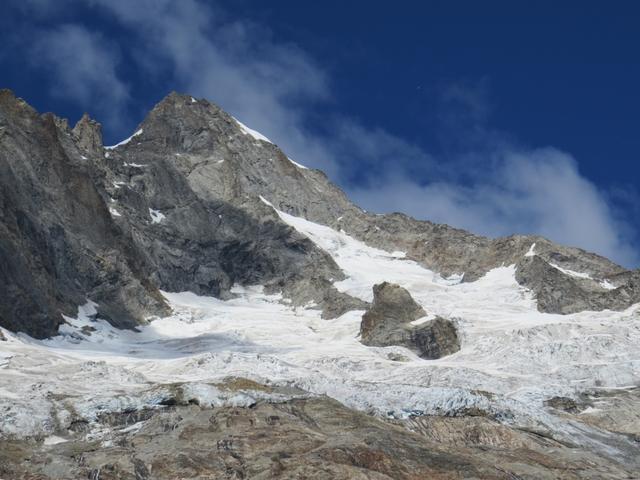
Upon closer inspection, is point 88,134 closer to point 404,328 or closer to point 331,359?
point 404,328

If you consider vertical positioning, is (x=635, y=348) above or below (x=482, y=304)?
below

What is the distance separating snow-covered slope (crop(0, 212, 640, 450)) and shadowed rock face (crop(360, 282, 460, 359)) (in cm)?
223

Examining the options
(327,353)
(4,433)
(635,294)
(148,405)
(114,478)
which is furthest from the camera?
(635,294)

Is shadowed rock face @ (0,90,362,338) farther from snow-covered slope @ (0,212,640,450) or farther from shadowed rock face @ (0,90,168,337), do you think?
snow-covered slope @ (0,212,640,450)

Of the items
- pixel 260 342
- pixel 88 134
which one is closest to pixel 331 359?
pixel 260 342

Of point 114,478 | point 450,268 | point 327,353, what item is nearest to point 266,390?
point 114,478

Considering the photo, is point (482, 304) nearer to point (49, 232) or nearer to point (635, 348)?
point (635, 348)

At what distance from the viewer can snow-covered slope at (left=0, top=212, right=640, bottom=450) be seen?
54.1 m

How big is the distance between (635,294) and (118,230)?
75.2 m

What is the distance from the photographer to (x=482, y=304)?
482 feet

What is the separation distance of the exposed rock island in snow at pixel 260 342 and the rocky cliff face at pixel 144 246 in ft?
1.30

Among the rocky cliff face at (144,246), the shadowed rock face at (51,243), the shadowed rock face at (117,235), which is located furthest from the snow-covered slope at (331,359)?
the shadowed rock face at (117,235)

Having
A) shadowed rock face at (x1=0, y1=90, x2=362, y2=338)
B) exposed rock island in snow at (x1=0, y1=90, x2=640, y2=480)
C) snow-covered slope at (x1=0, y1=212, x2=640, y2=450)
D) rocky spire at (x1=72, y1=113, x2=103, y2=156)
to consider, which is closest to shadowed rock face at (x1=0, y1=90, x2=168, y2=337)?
shadowed rock face at (x1=0, y1=90, x2=362, y2=338)

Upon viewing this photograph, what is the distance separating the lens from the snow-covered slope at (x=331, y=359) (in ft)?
177
